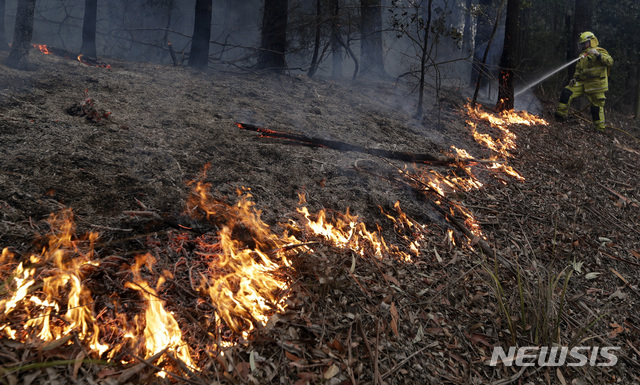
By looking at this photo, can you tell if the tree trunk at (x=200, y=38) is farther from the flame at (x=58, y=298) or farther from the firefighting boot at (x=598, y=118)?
the firefighting boot at (x=598, y=118)

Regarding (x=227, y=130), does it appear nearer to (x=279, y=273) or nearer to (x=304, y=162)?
(x=304, y=162)

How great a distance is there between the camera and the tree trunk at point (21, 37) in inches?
199

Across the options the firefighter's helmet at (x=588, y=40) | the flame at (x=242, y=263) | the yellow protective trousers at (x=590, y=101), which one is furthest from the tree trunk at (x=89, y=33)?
the firefighter's helmet at (x=588, y=40)

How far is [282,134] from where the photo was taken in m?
4.86

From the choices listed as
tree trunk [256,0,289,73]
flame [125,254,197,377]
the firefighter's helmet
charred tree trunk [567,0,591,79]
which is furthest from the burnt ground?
charred tree trunk [567,0,591,79]

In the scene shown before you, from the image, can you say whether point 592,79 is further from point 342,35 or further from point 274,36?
point 274,36

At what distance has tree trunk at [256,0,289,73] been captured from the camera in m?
7.61

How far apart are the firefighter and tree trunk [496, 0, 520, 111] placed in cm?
132

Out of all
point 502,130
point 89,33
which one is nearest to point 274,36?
point 89,33

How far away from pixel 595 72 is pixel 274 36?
691 centimetres

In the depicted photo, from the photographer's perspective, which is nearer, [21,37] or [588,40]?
[21,37]

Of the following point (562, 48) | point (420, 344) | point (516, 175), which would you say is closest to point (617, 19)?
point (562, 48)

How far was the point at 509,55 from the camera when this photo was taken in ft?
27.2

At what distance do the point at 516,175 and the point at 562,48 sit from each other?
1115 centimetres
